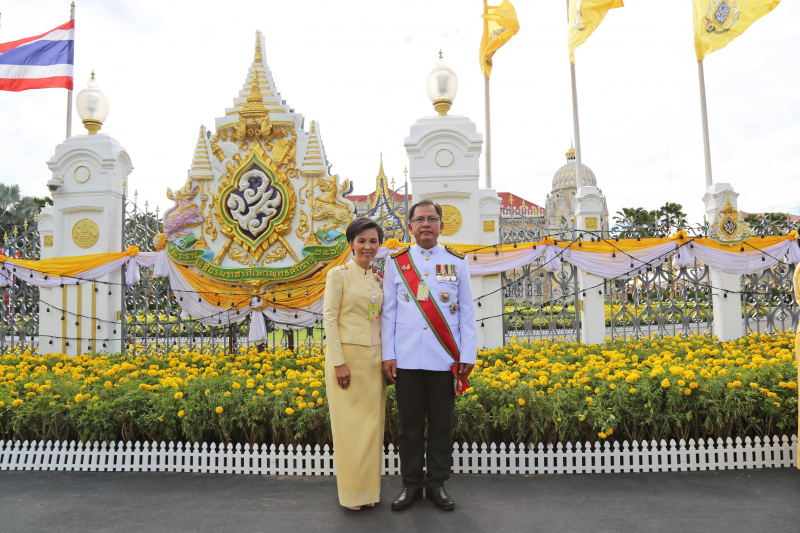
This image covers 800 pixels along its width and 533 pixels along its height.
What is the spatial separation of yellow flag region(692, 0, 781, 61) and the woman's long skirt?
24.8 ft

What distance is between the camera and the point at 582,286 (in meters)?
6.55

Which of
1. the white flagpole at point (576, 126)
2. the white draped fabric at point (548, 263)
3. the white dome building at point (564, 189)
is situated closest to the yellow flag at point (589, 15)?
the white flagpole at point (576, 126)

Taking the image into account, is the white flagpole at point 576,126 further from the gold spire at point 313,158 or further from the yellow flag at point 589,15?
the gold spire at point 313,158

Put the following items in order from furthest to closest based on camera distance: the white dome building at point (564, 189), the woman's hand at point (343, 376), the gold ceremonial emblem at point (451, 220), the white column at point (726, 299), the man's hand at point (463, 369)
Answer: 1. the white dome building at point (564, 189)
2. the white column at point (726, 299)
3. the gold ceremonial emblem at point (451, 220)
4. the man's hand at point (463, 369)
5. the woman's hand at point (343, 376)

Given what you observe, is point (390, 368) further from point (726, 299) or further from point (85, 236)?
point (85, 236)

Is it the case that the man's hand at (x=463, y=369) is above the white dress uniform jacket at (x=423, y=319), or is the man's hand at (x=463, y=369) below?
below

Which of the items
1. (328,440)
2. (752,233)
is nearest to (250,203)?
(328,440)

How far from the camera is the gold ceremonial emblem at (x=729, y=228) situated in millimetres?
6418

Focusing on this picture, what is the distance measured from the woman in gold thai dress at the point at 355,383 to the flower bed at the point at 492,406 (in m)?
0.73

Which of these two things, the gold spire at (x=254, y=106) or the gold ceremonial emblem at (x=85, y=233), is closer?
the gold spire at (x=254, y=106)

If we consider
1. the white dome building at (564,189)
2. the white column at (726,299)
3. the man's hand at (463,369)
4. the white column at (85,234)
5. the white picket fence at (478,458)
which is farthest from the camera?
the white dome building at (564,189)

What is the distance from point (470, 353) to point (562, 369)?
5.94ft

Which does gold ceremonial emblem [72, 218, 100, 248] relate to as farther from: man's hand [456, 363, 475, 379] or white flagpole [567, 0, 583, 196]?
white flagpole [567, 0, 583, 196]

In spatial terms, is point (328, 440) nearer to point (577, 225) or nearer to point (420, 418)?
point (420, 418)
